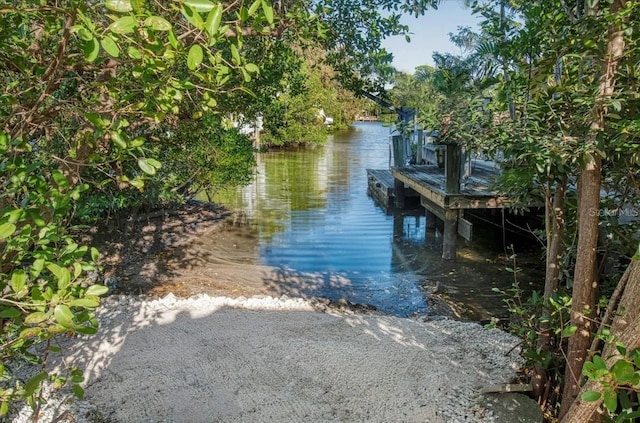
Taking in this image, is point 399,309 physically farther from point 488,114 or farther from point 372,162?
point 372,162

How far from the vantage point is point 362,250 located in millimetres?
10203

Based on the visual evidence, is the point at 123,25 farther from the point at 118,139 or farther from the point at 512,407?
the point at 512,407

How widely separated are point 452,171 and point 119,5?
789 cm

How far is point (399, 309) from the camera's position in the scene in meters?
6.95

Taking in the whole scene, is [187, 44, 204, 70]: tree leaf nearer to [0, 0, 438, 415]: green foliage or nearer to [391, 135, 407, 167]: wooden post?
[0, 0, 438, 415]: green foliage

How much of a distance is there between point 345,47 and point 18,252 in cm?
367

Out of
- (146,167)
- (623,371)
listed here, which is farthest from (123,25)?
(623,371)

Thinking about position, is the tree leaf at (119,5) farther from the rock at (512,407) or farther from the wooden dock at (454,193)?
the wooden dock at (454,193)

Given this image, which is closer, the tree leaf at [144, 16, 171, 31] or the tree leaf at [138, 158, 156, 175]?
the tree leaf at [144, 16, 171, 31]

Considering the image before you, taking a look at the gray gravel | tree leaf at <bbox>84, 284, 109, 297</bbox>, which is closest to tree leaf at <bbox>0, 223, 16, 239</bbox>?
tree leaf at <bbox>84, 284, 109, 297</bbox>

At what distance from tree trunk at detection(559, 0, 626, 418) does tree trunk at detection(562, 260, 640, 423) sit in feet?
0.61

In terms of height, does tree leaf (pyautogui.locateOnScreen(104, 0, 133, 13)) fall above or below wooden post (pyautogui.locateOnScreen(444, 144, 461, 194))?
above

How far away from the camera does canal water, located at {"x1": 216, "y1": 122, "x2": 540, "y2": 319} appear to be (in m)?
7.56

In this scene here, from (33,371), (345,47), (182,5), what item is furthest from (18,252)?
(345,47)
